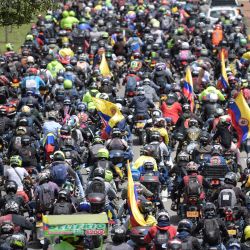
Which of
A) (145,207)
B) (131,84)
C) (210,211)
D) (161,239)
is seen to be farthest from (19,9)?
(161,239)

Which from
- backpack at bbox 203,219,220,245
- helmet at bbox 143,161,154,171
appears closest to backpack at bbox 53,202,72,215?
backpack at bbox 203,219,220,245

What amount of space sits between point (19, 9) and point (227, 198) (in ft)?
28.2

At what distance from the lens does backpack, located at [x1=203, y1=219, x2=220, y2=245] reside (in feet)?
83.6

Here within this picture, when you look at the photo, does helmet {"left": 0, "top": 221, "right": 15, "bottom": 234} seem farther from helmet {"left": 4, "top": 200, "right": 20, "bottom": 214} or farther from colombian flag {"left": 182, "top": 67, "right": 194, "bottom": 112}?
colombian flag {"left": 182, "top": 67, "right": 194, "bottom": 112}

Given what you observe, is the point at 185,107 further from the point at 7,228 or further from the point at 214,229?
the point at 7,228

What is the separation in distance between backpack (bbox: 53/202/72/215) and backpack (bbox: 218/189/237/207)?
3150mm

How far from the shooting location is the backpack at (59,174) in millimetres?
29656

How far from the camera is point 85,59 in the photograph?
152ft

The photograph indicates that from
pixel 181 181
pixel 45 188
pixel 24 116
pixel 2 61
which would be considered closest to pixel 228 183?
pixel 181 181

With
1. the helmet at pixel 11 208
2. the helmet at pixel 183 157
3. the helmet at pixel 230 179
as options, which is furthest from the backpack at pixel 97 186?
the helmet at pixel 183 157

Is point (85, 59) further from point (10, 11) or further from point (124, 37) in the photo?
point (10, 11)

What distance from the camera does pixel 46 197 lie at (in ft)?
91.7

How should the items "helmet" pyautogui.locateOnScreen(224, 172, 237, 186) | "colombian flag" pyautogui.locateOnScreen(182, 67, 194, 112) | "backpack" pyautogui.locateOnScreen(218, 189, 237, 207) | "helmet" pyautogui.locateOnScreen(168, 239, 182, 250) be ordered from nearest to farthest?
"helmet" pyautogui.locateOnScreen(168, 239, 182, 250) < "backpack" pyautogui.locateOnScreen(218, 189, 237, 207) < "helmet" pyautogui.locateOnScreen(224, 172, 237, 186) < "colombian flag" pyautogui.locateOnScreen(182, 67, 194, 112)

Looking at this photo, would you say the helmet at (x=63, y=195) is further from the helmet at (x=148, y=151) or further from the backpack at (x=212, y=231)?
the helmet at (x=148, y=151)
